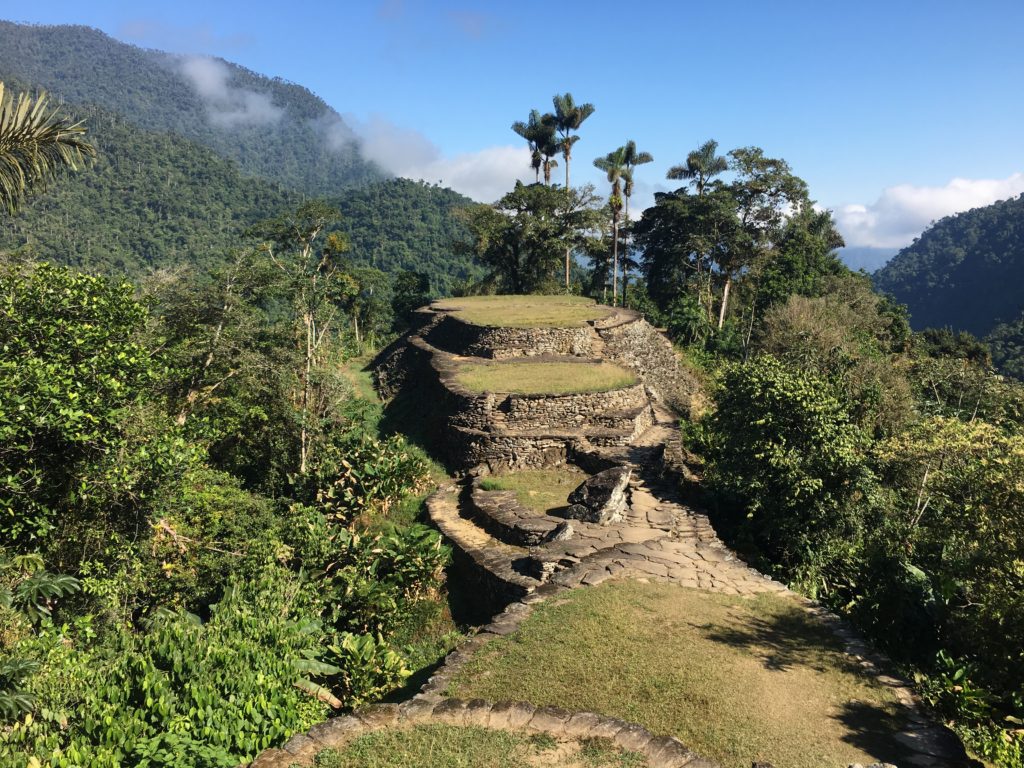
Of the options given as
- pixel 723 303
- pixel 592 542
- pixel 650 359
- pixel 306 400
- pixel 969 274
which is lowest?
pixel 592 542

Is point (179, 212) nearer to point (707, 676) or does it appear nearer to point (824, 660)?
point (707, 676)

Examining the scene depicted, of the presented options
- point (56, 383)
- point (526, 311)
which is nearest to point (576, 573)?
point (56, 383)

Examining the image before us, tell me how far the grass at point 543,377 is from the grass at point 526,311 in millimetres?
2442

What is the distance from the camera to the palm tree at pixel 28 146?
822 centimetres

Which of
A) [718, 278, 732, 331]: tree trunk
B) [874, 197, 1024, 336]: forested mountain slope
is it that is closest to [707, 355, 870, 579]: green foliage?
[718, 278, 732, 331]: tree trunk

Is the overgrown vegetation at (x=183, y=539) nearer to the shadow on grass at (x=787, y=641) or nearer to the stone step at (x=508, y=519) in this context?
the stone step at (x=508, y=519)

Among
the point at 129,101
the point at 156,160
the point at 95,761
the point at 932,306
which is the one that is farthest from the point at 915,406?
the point at 129,101

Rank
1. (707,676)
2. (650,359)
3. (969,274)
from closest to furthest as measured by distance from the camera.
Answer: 1. (707,676)
2. (650,359)
3. (969,274)

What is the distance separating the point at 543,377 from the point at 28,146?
472 inches

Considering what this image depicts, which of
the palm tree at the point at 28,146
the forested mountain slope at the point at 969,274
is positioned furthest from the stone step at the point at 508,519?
the forested mountain slope at the point at 969,274

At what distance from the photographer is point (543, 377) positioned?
1748 cm

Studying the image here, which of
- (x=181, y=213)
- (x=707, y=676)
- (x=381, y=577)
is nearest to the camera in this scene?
(x=707, y=676)

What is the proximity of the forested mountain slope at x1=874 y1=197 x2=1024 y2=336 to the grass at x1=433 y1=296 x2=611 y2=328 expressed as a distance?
2421 inches

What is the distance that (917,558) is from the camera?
9281 mm
